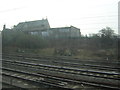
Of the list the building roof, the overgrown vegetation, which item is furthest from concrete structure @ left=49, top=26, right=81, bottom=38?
the building roof

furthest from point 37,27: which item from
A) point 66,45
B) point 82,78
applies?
point 82,78

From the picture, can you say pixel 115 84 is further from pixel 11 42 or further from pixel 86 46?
pixel 11 42

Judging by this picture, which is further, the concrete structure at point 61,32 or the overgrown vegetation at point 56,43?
the concrete structure at point 61,32

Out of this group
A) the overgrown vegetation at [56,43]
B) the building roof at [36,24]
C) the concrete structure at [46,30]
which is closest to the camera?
the overgrown vegetation at [56,43]

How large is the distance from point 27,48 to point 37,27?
754 inches

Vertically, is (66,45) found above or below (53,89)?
above

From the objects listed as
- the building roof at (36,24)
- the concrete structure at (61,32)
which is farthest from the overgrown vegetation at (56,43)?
the building roof at (36,24)

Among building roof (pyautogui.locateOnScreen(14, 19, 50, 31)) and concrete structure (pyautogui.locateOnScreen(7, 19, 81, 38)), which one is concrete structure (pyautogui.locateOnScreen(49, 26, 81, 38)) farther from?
building roof (pyautogui.locateOnScreen(14, 19, 50, 31))

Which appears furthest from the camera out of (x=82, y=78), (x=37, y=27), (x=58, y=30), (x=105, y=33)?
(x=37, y=27)

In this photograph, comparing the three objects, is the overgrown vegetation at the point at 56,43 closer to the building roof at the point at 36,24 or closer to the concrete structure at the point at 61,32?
the concrete structure at the point at 61,32

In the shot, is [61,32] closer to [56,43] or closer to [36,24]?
[56,43]

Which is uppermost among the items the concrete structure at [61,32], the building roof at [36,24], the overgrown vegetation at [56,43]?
the building roof at [36,24]

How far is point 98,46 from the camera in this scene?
88.7ft

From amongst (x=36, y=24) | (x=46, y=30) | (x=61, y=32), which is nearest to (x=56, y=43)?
(x=61, y=32)
